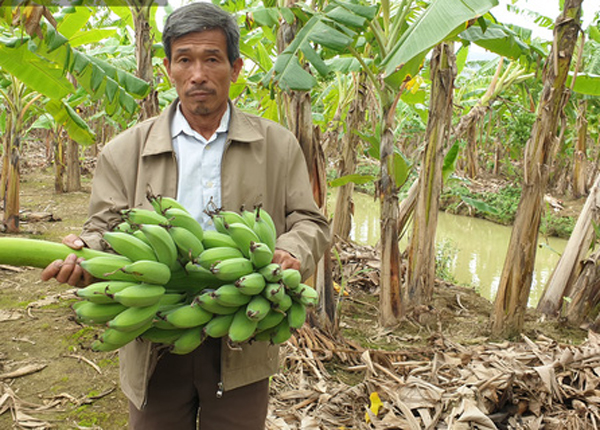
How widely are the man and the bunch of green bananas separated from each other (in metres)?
0.22

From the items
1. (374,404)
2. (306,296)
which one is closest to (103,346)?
(306,296)

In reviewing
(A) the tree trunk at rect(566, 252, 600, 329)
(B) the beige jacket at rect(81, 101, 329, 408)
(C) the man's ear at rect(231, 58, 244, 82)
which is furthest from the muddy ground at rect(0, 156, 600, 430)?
(C) the man's ear at rect(231, 58, 244, 82)

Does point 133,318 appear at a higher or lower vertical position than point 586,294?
higher

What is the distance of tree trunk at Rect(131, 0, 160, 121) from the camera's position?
3.11 m

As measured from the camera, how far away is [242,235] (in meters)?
1.12

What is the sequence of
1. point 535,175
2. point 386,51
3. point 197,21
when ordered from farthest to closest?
point 535,175
point 386,51
point 197,21

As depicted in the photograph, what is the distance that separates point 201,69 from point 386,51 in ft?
6.77

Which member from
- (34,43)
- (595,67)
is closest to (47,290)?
(34,43)

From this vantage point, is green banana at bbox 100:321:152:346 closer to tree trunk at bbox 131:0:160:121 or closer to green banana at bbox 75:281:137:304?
green banana at bbox 75:281:137:304

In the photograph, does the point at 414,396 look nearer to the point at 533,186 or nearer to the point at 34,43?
the point at 533,186

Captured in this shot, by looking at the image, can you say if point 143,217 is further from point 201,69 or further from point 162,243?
point 201,69

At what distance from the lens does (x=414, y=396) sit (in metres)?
2.28

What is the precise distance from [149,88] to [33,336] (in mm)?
1797

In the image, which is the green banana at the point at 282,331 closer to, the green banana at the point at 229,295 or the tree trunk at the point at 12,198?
the green banana at the point at 229,295
